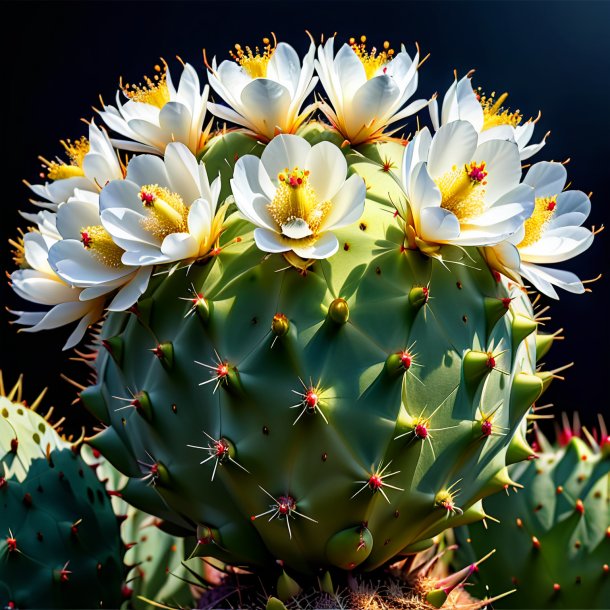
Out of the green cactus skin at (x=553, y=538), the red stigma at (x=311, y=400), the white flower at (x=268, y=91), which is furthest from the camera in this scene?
the green cactus skin at (x=553, y=538)

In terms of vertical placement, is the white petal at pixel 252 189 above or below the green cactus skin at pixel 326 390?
above

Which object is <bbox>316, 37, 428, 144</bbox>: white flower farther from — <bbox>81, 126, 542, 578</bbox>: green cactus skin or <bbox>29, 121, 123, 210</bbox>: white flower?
<bbox>29, 121, 123, 210</bbox>: white flower

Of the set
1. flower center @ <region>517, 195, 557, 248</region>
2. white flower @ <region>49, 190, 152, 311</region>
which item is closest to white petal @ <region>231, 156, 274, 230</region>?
white flower @ <region>49, 190, 152, 311</region>

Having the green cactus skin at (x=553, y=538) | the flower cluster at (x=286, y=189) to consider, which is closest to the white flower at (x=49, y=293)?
the flower cluster at (x=286, y=189)

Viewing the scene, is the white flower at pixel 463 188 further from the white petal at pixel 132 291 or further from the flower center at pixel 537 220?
the white petal at pixel 132 291

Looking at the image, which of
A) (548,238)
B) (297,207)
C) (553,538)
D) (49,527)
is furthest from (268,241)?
(553,538)

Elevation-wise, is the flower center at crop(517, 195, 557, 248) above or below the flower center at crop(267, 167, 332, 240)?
below

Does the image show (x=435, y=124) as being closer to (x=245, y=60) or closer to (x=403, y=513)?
(x=245, y=60)
